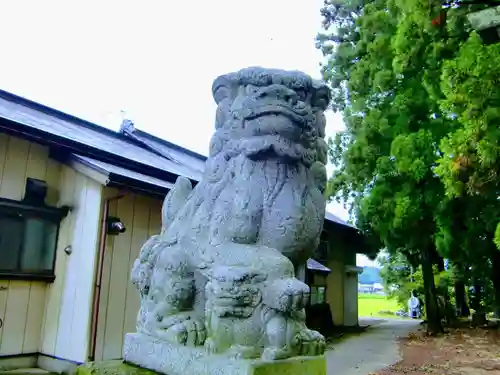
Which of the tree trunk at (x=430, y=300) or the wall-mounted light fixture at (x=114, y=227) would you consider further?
the tree trunk at (x=430, y=300)

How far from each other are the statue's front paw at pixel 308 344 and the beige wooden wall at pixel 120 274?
16.0 feet

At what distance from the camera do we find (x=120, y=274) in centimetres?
679

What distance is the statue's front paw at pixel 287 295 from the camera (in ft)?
6.90

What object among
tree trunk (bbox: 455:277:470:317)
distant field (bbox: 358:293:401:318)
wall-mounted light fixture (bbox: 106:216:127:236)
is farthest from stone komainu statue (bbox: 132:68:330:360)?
distant field (bbox: 358:293:401:318)

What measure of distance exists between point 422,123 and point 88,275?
22.1ft

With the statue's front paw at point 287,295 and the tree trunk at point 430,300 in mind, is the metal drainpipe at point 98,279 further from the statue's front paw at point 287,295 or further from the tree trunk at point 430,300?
the tree trunk at point 430,300

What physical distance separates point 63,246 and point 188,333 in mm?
4953

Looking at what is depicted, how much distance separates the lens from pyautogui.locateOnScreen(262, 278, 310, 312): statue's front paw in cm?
210

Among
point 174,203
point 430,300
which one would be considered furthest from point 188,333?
point 430,300

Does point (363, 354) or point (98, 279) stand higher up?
point (98, 279)

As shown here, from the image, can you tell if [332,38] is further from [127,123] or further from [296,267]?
[296,267]

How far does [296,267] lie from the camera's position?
254cm

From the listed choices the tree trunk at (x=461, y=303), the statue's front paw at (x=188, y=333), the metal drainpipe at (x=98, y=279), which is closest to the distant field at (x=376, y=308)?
the tree trunk at (x=461, y=303)

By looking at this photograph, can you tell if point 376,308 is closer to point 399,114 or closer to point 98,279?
point 399,114
